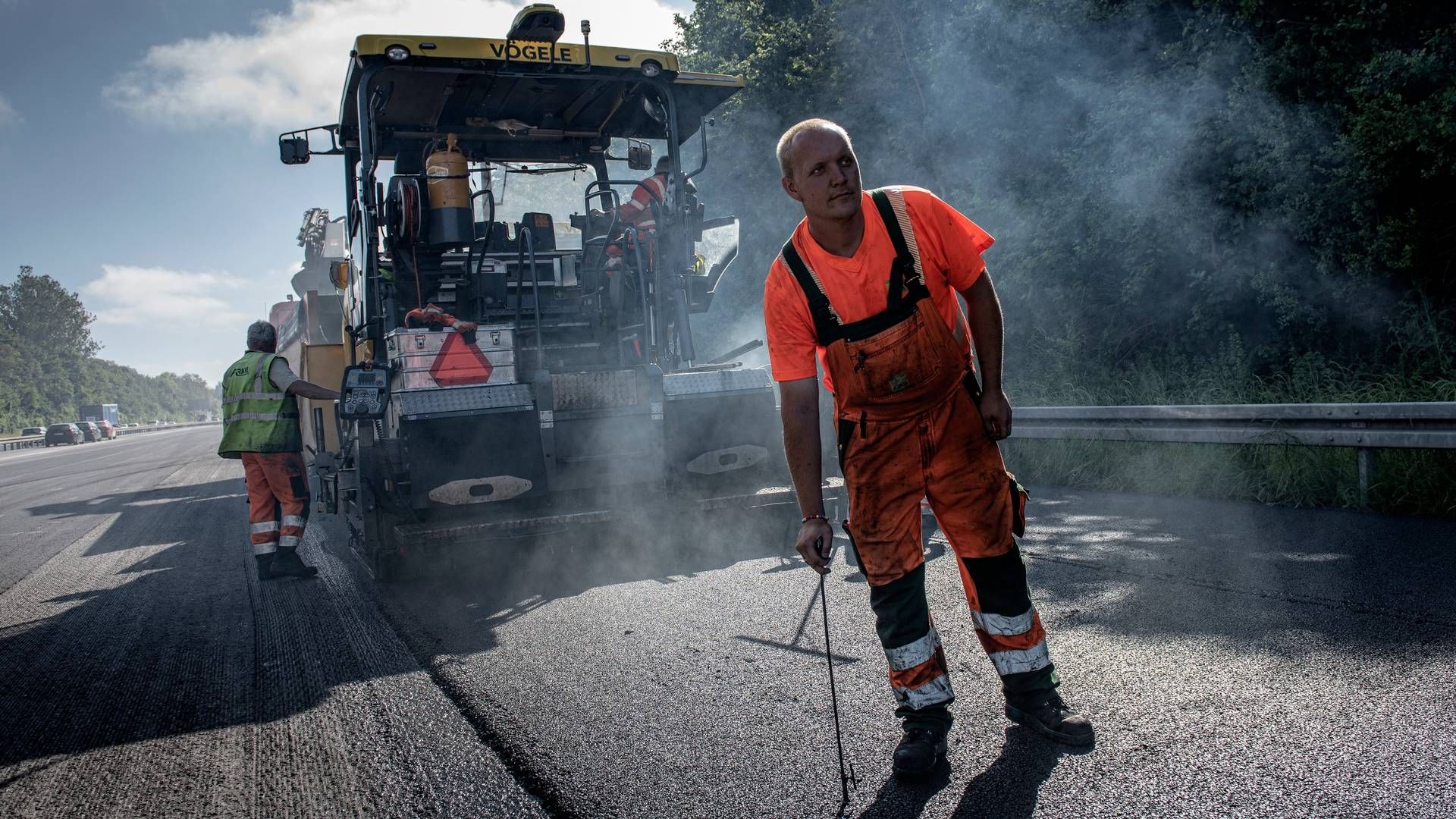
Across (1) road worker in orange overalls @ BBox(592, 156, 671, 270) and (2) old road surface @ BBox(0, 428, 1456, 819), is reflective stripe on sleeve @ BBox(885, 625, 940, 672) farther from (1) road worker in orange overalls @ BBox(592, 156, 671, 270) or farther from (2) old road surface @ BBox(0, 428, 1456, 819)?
(1) road worker in orange overalls @ BBox(592, 156, 671, 270)

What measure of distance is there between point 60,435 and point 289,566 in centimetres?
6201

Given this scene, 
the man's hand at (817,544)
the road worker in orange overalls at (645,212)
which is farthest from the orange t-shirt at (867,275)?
the road worker in orange overalls at (645,212)

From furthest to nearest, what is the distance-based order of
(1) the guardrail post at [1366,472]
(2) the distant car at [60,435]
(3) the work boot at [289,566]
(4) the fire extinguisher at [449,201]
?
(2) the distant car at [60,435], (3) the work boot at [289,566], (4) the fire extinguisher at [449,201], (1) the guardrail post at [1366,472]

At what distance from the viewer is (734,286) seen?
20312 mm

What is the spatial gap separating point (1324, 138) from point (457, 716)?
350 inches

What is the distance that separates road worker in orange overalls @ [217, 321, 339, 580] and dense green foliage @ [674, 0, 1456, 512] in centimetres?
588

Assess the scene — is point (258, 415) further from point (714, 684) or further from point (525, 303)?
point (714, 684)

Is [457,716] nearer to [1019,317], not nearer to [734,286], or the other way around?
[1019,317]

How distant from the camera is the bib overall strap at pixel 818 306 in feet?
9.09

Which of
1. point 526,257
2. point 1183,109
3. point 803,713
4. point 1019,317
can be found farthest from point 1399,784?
point 1019,317

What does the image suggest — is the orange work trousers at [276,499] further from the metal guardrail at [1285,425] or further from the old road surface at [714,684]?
the metal guardrail at [1285,425]

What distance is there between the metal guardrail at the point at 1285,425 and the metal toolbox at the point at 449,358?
3389 millimetres

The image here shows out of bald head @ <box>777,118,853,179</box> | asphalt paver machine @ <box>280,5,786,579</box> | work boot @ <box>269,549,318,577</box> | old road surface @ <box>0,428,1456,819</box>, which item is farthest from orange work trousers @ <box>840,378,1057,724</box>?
work boot @ <box>269,549,318,577</box>

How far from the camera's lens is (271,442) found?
22.6 ft
